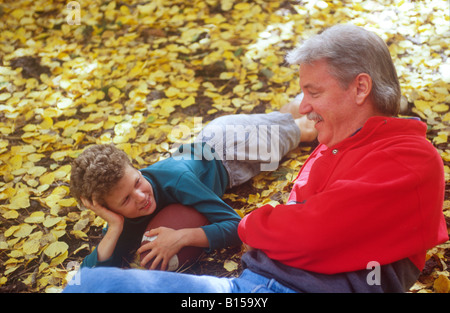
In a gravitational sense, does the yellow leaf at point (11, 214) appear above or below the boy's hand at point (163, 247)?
below

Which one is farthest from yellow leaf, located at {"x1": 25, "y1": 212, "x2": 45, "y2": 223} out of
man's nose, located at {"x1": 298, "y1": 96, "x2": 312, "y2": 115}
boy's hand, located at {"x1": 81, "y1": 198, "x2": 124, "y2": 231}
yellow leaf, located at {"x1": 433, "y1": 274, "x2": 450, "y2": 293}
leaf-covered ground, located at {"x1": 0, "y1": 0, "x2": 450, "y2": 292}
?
yellow leaf, located at {"x1": 433, "y1": 274, "x2": 450, "y2": 293}

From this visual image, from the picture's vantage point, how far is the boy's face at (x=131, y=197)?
2299 mm

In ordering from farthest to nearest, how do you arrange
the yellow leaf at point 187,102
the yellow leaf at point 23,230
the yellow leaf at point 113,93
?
the yellow leaf at point 113,93 → the yellow leaf at point 187,102 → the yellow leaf at point 23,230

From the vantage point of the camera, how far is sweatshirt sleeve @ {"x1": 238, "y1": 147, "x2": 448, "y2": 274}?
162cm

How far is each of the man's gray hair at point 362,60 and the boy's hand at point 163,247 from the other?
1.27 meters

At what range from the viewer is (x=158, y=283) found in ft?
5.45

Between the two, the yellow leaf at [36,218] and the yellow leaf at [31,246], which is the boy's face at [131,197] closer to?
the yellow leaf at [31,246]

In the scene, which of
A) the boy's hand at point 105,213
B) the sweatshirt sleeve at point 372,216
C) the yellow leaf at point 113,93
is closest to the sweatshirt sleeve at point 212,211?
the boy's hand at point 105,213

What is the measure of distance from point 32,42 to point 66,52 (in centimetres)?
58

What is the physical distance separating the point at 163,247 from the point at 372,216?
1.22m

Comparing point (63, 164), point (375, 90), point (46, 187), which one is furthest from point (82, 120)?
point (375, 90)

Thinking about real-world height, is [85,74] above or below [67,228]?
above
